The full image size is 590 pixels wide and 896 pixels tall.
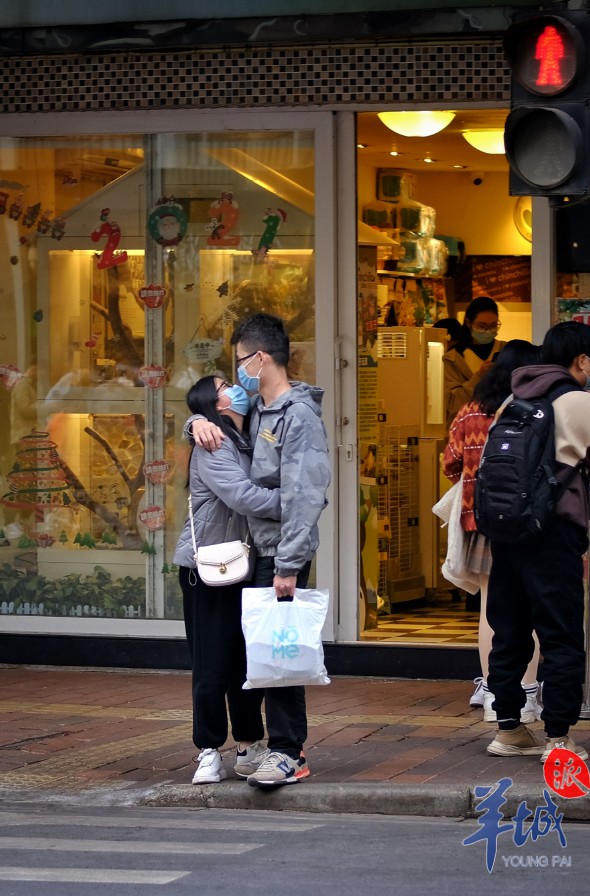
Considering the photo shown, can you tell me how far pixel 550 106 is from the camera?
661 cm

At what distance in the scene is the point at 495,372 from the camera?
8078mm

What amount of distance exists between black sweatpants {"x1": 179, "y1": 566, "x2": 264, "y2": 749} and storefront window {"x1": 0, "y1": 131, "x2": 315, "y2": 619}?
319 cm

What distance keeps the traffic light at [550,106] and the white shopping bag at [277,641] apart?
197 centimetres

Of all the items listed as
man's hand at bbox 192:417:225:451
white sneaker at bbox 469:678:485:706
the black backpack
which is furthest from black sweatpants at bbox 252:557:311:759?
white sneaker at bbox 469:678:485:706

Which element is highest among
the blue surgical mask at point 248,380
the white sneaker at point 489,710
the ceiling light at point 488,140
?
the ceiling light at point 488,140

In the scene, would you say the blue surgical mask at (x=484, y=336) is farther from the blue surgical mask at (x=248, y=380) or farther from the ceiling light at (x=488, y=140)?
the blue surgical mask at (x=248, y=380)

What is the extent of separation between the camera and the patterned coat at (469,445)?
27.1 ft

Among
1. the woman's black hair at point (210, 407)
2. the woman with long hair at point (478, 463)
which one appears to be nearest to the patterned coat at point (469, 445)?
the woman with long hair at point (478, 463)

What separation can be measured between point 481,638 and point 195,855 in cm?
298

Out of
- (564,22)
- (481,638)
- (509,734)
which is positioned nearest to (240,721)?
(509,734)

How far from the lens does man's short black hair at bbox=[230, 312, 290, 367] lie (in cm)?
684

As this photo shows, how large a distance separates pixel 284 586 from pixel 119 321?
13.4 ft

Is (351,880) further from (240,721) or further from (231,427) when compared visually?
(231,427)

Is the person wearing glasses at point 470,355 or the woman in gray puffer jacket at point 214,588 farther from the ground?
the person wearing glasses at point 470,355
